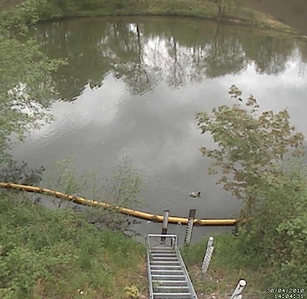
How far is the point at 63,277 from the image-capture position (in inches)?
251

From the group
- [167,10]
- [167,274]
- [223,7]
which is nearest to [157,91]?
[167,274]

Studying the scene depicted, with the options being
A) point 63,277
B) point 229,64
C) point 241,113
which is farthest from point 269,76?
point 63,277

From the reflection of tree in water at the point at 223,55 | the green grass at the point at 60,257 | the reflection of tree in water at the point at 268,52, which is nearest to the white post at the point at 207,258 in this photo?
the green grass at the point at 60,257

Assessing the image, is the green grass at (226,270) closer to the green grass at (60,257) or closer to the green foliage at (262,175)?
the green foliage at (262,175)

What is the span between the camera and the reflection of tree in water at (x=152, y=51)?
61.4 ft

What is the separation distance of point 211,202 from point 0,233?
600cm

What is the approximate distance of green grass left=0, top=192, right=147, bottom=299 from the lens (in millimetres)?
5672

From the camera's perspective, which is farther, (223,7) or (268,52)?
(223,7)

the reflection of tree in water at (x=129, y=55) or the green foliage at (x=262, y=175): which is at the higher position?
the green foliage at (x=262, y=175)

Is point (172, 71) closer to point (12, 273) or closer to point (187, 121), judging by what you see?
point (187, 121)

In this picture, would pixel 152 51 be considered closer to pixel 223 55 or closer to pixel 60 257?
pixel 223 55

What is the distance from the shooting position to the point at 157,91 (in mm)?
17281

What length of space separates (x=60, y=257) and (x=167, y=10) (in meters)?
25.7

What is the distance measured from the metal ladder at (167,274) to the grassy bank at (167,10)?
73.8ft
